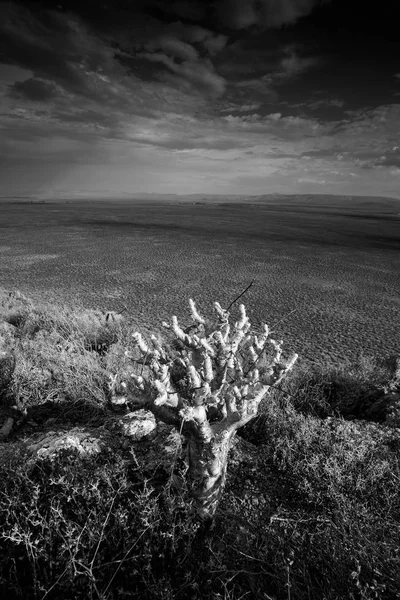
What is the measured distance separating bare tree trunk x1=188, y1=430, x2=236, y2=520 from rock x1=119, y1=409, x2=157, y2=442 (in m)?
1.02

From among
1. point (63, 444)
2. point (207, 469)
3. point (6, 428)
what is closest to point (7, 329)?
point (6, 428)

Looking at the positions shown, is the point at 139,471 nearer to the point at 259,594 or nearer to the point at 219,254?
the point at 259,594

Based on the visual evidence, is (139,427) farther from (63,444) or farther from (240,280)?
(240,280)

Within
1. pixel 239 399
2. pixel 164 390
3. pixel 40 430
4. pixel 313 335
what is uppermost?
pixel 164 390

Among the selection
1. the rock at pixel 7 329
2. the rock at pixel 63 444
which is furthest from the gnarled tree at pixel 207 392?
the rock at pixel 7 329

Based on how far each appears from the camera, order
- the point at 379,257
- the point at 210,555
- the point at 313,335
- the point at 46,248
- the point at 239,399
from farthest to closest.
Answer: the point at 46,248 < the point at 379,257 < the point at 313,335 < the point at 239,399 < the point at 210,555

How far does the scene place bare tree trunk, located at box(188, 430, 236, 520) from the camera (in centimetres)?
242

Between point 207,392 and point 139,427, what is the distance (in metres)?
1.62


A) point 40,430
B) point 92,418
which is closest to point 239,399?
point 92,418

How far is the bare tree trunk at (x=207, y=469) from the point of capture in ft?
7.93

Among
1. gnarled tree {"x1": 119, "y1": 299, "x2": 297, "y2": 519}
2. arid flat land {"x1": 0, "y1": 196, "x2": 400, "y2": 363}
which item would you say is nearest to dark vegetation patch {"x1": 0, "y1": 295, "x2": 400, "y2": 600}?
gnarled tree {"x1": 119, "y1": 299, "x2": 297, "y2": 519}

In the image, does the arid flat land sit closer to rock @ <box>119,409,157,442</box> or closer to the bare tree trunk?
rock @ <box>119,409,157,442</box>

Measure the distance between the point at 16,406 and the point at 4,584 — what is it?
289 cm

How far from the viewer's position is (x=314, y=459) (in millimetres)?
3129
